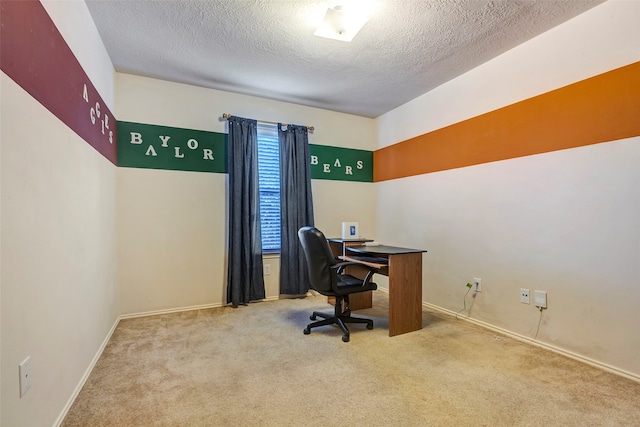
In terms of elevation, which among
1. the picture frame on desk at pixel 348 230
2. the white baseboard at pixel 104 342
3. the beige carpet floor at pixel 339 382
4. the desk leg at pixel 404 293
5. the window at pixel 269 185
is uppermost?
the window at pixel 269 185

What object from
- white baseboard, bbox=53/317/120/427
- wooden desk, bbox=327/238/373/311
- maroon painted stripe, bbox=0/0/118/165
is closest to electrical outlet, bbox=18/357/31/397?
white baseboard, bbox=53/317/120/427

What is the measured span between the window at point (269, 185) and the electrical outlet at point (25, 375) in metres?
2.63

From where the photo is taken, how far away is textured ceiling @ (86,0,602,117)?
7.12ft

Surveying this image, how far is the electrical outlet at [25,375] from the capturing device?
119 cm

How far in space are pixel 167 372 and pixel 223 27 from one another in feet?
8.74

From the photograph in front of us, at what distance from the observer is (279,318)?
3129 mm

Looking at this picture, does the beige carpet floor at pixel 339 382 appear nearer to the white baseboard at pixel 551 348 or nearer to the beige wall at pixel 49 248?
the white baseboard at pixel 551 348

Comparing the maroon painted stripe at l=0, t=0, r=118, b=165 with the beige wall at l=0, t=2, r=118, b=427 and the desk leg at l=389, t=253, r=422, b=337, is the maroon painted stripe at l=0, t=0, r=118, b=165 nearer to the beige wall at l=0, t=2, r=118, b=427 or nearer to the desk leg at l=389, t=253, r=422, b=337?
the beige wall at l=0, t=2, r=118, b=427

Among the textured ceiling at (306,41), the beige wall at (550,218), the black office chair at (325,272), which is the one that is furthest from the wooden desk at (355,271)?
the textured ceiling at (306,41)

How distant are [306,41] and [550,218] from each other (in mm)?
2545

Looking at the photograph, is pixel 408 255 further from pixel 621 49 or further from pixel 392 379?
pixel 621 49

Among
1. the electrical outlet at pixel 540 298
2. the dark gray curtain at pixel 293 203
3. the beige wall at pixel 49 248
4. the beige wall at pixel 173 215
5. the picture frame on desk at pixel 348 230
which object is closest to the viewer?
the beige wall at pixel 49 248

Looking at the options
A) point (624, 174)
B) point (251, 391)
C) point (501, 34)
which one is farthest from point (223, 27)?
point (624, 174)

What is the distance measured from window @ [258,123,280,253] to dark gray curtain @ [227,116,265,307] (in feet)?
0.61
